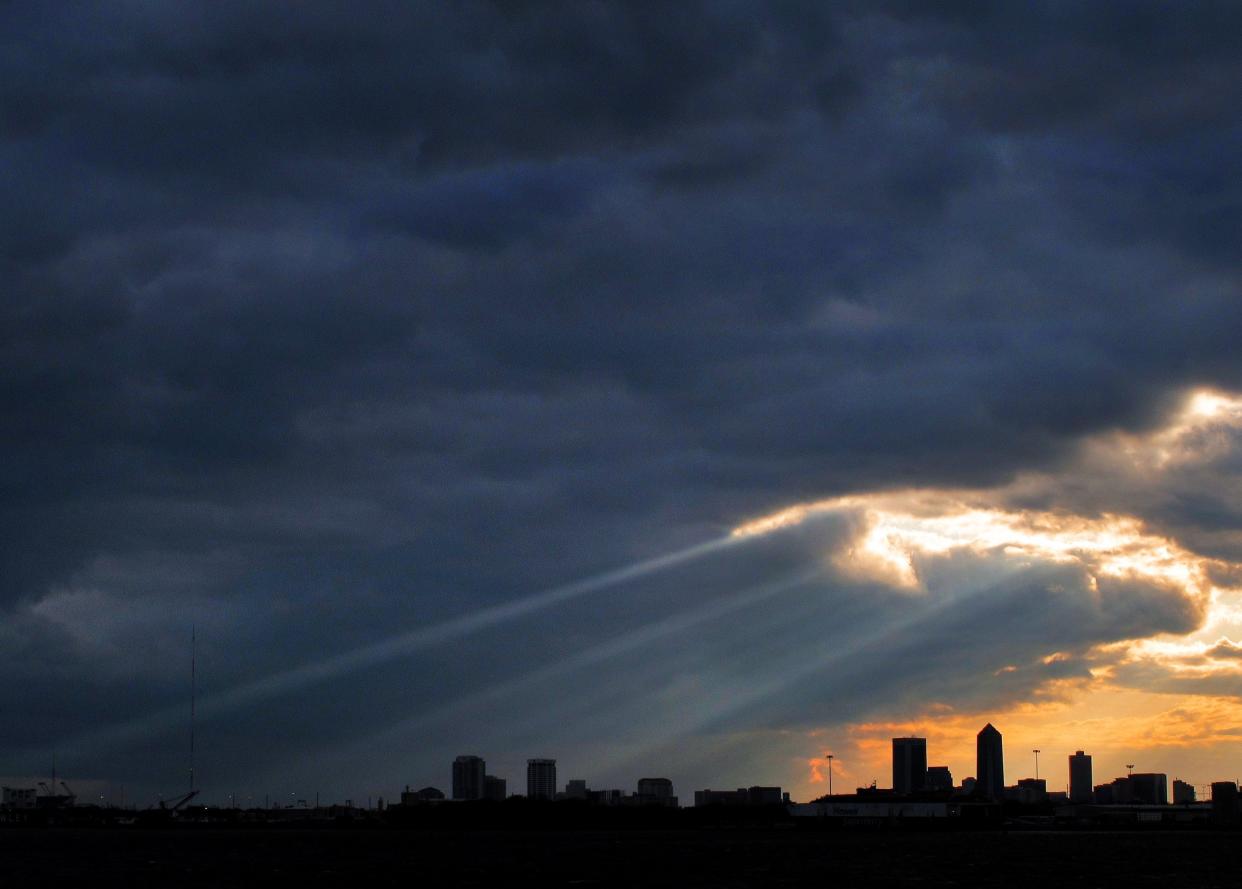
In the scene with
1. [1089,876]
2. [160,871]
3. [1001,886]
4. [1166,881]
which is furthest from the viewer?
[160,871]

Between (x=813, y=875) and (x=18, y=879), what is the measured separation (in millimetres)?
98617

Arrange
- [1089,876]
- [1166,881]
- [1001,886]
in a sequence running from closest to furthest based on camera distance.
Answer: [1001,886] → [1166,881] → [1089,876]

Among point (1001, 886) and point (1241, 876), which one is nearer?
point (1001, 886)

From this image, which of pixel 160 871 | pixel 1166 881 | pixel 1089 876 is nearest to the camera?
pixel 1166 881

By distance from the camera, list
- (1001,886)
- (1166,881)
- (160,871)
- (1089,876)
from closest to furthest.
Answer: (1001,886)
(1166,881)
(1089,876)
(160,871)

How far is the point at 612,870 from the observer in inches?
7549

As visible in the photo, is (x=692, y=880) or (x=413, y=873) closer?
(x=692, y=880)

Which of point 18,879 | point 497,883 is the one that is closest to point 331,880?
point 497,883

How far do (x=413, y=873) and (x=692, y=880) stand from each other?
40.0m

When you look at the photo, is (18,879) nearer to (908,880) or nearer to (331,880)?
(331,880)

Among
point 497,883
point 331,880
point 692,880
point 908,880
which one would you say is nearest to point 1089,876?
point 908,880

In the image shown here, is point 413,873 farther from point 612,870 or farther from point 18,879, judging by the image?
point 18,879

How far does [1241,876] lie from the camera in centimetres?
18100

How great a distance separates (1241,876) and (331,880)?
113 m
